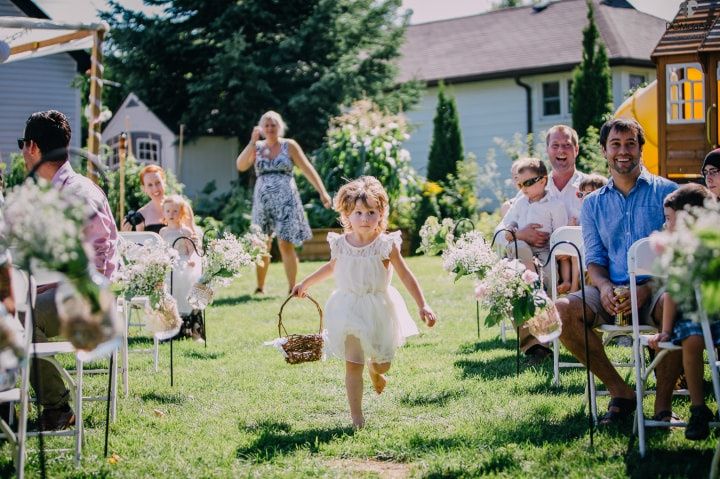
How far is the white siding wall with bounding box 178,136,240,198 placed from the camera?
25484 mm

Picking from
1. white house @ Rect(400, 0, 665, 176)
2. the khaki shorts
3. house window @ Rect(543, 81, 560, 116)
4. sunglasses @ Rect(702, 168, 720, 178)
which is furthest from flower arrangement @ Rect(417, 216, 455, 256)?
house window @ Rect(543, 81, 560, 116)

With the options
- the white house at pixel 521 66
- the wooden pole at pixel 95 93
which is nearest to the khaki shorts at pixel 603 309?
the wooden pole at pixel 95 93

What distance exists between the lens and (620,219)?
5.46 m

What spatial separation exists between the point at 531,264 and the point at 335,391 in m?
1.89

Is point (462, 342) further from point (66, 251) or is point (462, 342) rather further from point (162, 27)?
point (162, 27)

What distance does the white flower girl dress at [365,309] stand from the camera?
529 centimetres

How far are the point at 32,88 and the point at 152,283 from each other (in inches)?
765

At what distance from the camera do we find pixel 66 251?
326 centimetres

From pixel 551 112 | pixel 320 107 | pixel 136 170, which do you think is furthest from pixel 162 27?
pixel 551 112

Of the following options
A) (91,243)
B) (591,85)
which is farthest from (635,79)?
(91,243)

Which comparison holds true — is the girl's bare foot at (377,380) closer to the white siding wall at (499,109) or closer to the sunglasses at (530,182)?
the sunglasses at (530,182)

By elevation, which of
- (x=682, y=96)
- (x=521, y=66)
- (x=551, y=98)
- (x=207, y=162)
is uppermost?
(x=521, y=66)

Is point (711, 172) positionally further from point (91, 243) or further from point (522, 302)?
point (91, 243)

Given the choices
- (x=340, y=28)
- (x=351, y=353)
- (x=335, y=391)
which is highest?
(x=340, y=28)
